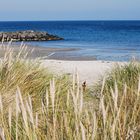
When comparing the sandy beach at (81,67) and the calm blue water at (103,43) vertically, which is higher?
the sandy beach at (81,67)

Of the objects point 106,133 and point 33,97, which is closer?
point 106,133

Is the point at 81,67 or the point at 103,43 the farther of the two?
the point at 103,43

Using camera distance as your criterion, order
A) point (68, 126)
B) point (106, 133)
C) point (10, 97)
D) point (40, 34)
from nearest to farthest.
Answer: point (106, 133) < point (68, 126) < point (10, 97) < point (40, 34)

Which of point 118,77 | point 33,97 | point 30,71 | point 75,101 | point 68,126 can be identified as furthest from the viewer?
point 118,77

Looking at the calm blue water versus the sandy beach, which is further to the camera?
the calm blue water

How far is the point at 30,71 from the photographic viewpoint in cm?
648

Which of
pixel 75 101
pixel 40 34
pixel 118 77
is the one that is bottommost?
pixel 40 34

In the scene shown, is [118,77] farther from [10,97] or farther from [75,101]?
[75,101]

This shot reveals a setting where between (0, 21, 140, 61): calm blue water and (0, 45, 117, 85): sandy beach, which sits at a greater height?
(0, 45, 117, 85): sandy beach

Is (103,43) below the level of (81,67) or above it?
below

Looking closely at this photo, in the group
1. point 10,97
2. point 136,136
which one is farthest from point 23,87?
point 136,136

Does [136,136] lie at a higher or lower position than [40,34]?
higher

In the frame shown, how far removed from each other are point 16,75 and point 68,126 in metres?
3.20

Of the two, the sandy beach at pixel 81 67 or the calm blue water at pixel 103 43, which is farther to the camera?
the calm blue water at pixel 103 43
